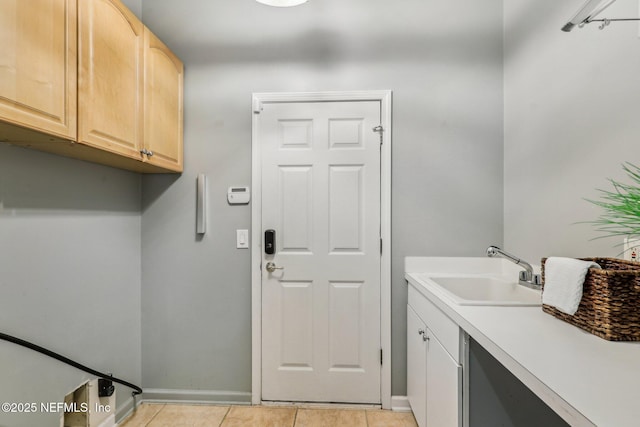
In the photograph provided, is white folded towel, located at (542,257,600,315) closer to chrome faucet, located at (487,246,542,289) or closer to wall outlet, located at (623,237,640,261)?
wall outlet, located at (623,237,640,261)

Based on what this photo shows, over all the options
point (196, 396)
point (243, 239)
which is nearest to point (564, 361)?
point (243, 239)

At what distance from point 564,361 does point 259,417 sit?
1820mm

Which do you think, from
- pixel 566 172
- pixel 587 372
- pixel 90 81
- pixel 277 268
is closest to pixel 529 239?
pixel 566 172

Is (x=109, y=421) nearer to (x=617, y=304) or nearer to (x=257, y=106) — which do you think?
(x=257, y=106)

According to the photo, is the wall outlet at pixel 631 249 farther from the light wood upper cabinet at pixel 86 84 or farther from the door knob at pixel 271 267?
the light wood upper cabinet at pixel 86 84

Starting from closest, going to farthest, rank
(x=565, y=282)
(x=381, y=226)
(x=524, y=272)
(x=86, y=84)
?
(x=565, y=282) < (x=86, y=84) < (x=524, y=272) < (x=381, y=226)

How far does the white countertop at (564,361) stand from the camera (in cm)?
63

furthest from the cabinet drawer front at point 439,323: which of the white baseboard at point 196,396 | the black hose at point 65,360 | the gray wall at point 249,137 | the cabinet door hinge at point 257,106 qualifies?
the black hose at point 65,360

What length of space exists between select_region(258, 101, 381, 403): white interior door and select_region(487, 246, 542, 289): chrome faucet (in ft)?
2.29

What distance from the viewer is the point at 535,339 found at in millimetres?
965

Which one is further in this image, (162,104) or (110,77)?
(162,104)

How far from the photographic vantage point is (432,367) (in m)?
1.51

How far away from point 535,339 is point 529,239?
40.2 inches

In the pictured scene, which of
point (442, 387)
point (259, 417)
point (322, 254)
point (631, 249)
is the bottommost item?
point (259, 417)
